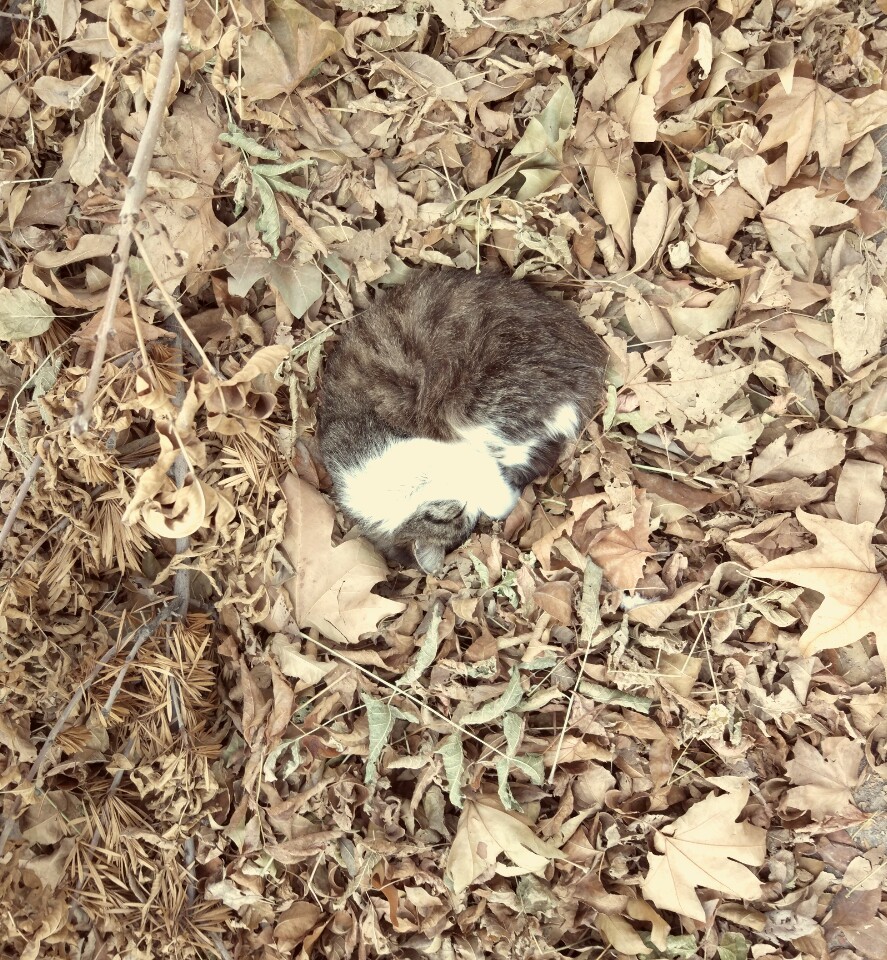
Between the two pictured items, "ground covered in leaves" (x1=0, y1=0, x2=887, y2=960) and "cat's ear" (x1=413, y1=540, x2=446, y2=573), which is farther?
"cat's ear" (x1=413, y1=540, x2=446, y2=573)

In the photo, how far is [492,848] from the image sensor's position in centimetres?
284

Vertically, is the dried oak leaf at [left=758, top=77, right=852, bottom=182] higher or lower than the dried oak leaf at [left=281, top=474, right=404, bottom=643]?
higher

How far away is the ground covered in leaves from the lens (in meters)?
2.76

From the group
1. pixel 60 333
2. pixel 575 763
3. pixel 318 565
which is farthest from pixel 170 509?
pixel 575 763

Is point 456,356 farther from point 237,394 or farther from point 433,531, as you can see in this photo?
point 237,394

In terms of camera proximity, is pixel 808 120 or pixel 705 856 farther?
pixel 705 856

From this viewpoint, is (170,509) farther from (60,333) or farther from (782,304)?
(782,304)

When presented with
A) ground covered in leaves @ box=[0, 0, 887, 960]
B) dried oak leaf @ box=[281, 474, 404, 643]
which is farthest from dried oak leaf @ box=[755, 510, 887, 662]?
dried oak leaf @ box=[281, 474, 404, 643]

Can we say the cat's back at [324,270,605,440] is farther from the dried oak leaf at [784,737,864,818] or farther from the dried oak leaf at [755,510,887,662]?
the dried oak leaf at [784,737,864,818]

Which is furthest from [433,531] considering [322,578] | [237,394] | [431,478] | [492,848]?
[492,848]

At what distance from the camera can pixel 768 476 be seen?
293cm

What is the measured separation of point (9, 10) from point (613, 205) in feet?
7.91

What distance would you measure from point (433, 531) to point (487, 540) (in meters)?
0.24

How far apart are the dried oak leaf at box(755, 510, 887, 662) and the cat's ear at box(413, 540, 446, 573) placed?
4.09ft
